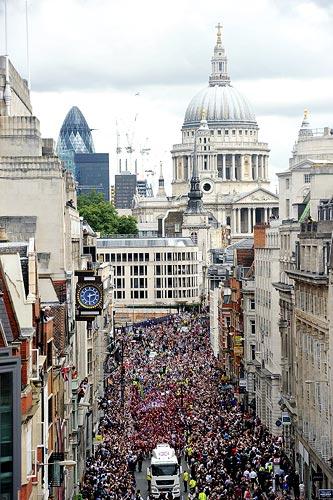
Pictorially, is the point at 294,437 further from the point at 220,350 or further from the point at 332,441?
the point at 220,350

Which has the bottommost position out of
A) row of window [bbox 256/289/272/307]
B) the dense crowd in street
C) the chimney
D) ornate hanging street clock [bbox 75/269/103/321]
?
the dense crowd in street

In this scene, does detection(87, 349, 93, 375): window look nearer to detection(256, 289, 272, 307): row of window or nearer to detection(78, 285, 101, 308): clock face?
detection(256, 289, 272, 307): row of window

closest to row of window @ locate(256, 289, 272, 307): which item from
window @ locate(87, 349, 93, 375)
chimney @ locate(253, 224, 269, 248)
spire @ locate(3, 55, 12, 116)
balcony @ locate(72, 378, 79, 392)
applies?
chimney @ locate(253, 224, 269, 248)

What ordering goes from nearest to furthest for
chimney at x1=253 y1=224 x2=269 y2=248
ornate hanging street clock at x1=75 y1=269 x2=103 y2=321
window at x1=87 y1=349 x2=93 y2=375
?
ornate hanging street clock at x1=75 y1=269 x2=103 y2=321 < window at x1=87 y1=349 x2=93 y2=375 < chimney at x1=253 y1=224 x2=269 y2=248

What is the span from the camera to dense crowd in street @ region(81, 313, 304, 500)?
3019 inches

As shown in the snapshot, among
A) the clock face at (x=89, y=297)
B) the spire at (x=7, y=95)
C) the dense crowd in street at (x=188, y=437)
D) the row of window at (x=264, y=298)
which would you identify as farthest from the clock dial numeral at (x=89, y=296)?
the row of window at (x=264, y=298)

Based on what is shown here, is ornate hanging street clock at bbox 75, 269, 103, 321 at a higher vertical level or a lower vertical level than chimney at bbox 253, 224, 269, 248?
lower

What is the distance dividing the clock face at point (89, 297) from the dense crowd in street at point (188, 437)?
7.94 meters

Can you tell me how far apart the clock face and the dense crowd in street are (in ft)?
26.1

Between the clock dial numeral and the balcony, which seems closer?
the clock dial numeral

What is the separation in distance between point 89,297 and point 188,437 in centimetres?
2351

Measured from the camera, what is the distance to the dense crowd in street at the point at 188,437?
76.7 m

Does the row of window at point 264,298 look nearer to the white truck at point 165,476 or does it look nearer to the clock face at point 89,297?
the white truck at point 165,476

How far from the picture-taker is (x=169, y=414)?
343 ft
